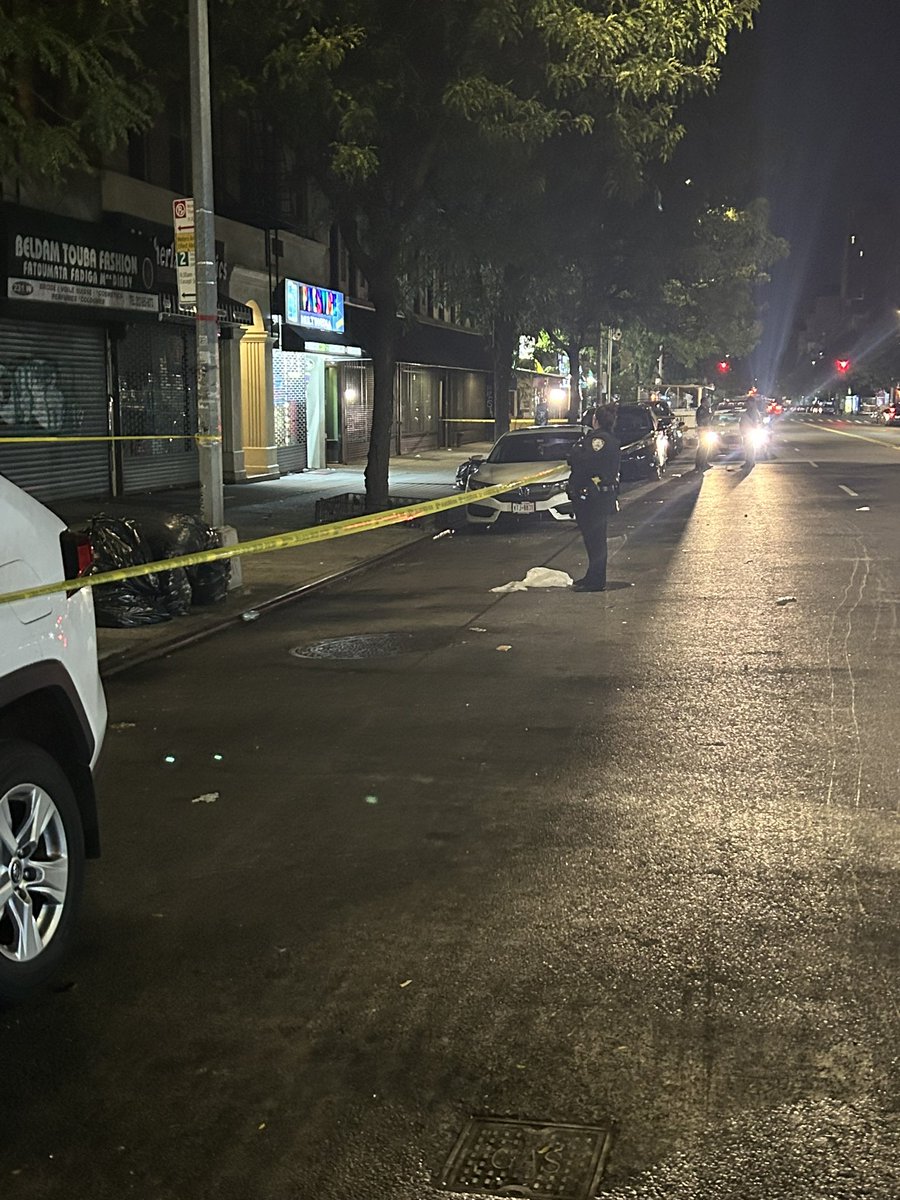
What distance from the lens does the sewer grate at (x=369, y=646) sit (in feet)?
34.3

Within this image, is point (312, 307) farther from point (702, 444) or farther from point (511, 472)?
point (511, 472)

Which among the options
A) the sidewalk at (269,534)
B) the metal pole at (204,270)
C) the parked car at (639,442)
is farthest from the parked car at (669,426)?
the metal pole at (204,270)

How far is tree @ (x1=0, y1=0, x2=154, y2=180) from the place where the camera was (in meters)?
12.6

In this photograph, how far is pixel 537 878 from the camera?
5.51 metres

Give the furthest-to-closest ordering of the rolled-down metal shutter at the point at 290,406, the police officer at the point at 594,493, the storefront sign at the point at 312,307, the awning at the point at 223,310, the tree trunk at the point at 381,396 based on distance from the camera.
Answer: the rolled-down metal shutter at the point at 290,406 → the storefront sign at the point at 312,307 → the awning at the point at 223,310 → the tree trunk at the point at 381,396 → the police officer at the point at 594,493

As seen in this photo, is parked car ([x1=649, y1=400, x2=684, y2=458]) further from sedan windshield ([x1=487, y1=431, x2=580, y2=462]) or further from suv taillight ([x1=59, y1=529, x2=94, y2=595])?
suv taillight ([x1=59, y1=529, x2=94, y2=595])

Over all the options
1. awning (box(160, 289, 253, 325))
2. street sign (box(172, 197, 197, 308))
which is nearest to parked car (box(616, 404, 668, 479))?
awning (box(160, 289, 253, 325))

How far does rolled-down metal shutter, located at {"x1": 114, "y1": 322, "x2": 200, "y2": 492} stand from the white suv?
18.0 m

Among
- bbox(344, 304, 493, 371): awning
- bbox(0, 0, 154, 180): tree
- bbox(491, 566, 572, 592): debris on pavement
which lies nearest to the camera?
bbox(0, 0, 154, 180): tree

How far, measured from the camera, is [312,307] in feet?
97.8

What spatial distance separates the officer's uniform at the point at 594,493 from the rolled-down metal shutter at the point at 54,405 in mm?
9256

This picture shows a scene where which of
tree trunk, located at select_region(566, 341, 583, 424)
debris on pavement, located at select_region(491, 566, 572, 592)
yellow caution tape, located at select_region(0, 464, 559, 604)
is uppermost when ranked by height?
tree trunk, located at select_region(566, 341, 583, 424)

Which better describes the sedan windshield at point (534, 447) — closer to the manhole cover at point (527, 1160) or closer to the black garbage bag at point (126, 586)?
the black garbage bag at point (126, 586)

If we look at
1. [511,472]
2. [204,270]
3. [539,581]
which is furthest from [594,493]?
[511,472]
